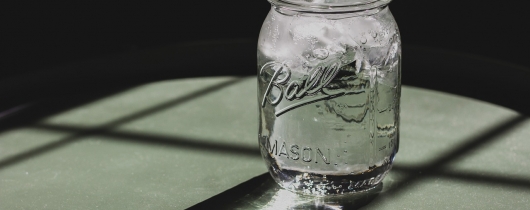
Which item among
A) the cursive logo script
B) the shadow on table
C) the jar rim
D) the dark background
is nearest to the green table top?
the shadow on table

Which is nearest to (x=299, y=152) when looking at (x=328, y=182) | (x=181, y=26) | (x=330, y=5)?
(x=328, y=182)

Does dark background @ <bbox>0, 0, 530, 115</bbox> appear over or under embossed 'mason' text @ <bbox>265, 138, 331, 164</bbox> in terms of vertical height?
under

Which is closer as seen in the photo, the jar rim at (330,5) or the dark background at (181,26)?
the jar rim at (330,5)

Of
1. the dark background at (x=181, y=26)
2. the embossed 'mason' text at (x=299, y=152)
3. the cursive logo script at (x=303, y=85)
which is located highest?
the cursive logo script at (x=303, y=85)

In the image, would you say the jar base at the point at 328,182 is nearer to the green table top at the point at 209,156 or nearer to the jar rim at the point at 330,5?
the green table top at the point at 209,156

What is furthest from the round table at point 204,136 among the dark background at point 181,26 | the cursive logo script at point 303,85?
the dark background at point 181,26

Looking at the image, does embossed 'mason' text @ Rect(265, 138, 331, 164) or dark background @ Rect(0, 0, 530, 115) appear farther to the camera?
dark background @ Rect(0, 0, 530, 115)

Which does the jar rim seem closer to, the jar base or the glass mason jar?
the glass mason jar
